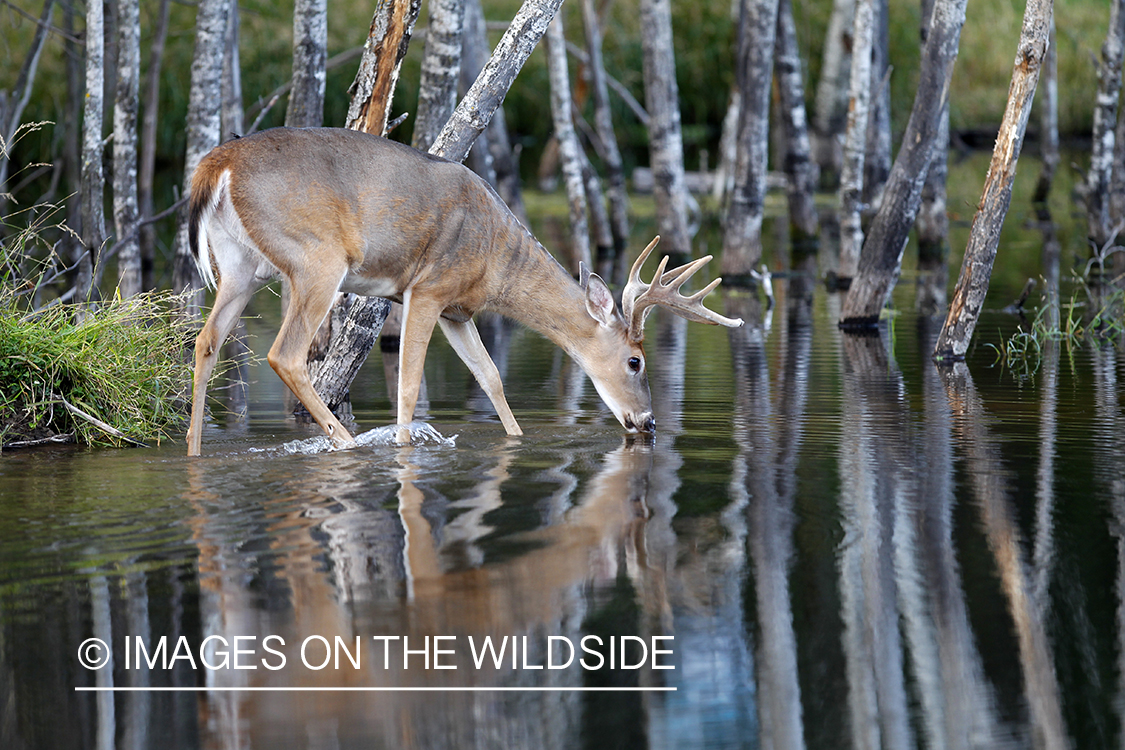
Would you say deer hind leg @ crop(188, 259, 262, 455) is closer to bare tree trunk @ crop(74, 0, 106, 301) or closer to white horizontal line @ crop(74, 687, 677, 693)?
bare tree trunk @ crop(74, 0, 106, 301)

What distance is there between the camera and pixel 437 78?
9.22 metres

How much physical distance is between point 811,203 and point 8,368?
43.7 ft

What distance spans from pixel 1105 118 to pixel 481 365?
10087 millimetres

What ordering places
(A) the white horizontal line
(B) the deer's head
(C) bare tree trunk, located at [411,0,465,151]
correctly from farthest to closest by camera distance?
(C) bare tree trunk, located at [411,0,465,151]
(B) the deer's head
(A) the white horizontal line

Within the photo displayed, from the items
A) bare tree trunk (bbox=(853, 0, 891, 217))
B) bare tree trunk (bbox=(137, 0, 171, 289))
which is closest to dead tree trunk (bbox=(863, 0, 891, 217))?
bare tree trunk (bbox=(853, 0, 891, 217))

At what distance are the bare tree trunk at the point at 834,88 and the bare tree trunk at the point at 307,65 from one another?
1302 centimetres

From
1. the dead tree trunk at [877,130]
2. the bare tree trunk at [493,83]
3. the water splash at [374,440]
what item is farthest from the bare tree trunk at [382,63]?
the dead tree trunk at [877,130]

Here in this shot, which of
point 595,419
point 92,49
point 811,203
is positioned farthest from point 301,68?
point 811,203

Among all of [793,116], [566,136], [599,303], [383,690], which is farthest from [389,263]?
[793,116]

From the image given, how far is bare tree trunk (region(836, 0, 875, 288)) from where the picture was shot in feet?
45.3

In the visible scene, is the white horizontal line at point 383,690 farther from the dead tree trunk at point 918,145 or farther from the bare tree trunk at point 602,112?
the bare tree trunk at point 602,112

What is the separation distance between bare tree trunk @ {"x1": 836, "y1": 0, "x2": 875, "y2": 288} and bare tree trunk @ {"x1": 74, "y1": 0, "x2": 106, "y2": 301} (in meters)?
7.26

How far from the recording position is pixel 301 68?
9156 millimetres

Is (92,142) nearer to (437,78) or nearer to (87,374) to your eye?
(437,78)
